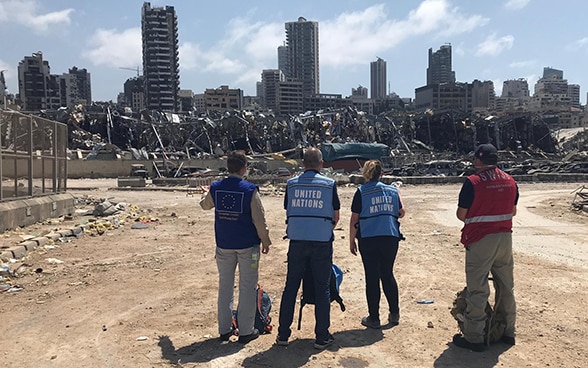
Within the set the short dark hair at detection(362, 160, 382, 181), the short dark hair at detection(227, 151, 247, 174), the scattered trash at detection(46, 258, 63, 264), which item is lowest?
the scattered trash at detection(46, 258, 63, 264)

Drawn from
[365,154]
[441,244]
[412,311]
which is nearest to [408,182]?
[365,154]

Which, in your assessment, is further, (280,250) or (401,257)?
(280,250)

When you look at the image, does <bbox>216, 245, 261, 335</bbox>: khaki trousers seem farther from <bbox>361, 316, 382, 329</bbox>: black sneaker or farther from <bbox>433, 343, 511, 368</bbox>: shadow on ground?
<bbox>433, 343, 511, 368</bbox>: shadow on ground

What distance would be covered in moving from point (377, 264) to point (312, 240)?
0.95 metres

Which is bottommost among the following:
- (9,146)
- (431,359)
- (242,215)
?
(431,359)

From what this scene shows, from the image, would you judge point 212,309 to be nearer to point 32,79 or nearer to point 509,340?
point 509,340

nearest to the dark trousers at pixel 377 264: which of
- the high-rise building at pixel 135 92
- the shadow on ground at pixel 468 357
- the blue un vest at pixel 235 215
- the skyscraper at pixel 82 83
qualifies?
the shadow on ground at pixel 468 357

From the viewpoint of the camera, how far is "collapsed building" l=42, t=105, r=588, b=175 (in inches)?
1967

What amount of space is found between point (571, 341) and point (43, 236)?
392 inches

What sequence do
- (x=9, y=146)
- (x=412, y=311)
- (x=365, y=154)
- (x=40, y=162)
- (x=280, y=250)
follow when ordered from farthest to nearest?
(x=365, y=154) < (x=40, y=162) < (x=9, y=146) < (x=280, y=250) < (x=412, y=311)

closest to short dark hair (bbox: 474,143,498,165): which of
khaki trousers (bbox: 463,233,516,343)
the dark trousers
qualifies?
khaki trousers (bbox: 463,233,516,343)

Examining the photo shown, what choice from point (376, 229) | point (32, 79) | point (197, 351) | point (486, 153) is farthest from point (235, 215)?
point (32, 79)

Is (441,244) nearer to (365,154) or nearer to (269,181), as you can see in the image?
(269,181)

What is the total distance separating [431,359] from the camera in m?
4.27
